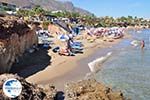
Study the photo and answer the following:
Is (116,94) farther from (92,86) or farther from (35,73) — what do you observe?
(35,73)

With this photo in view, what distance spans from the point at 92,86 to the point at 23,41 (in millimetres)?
26030

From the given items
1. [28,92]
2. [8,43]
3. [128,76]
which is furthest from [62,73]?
[28,92]

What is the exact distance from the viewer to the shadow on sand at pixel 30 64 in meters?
31.8

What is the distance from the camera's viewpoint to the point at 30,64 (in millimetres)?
36906

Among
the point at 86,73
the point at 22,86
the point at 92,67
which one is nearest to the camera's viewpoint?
the point at 22,86

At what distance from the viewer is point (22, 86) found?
1573 cm

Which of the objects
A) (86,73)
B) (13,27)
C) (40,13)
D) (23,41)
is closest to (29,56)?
(23,41)

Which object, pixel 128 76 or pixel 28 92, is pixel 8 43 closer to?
pixel 128 76

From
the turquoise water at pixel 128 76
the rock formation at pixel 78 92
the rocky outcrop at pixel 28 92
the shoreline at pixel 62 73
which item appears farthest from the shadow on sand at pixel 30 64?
the rock formation at pixel 78 92

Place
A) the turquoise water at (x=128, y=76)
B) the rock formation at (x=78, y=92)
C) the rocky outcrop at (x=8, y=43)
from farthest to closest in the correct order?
the rocky outcrop at (x=8, y=43) → the turquoise water at (x=128, y=76) → the rock formation at (x=78, y=92)

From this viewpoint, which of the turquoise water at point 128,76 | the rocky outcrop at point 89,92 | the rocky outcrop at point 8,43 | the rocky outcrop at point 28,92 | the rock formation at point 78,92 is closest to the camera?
the rocky outcrop at point 28,92

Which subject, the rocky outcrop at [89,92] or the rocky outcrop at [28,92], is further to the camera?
the rocky outcrop at [89,92]

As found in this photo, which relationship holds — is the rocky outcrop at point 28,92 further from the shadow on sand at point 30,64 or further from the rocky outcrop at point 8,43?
the shadow on sand at point 30,64

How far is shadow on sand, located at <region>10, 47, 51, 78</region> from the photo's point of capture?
1253 inches
